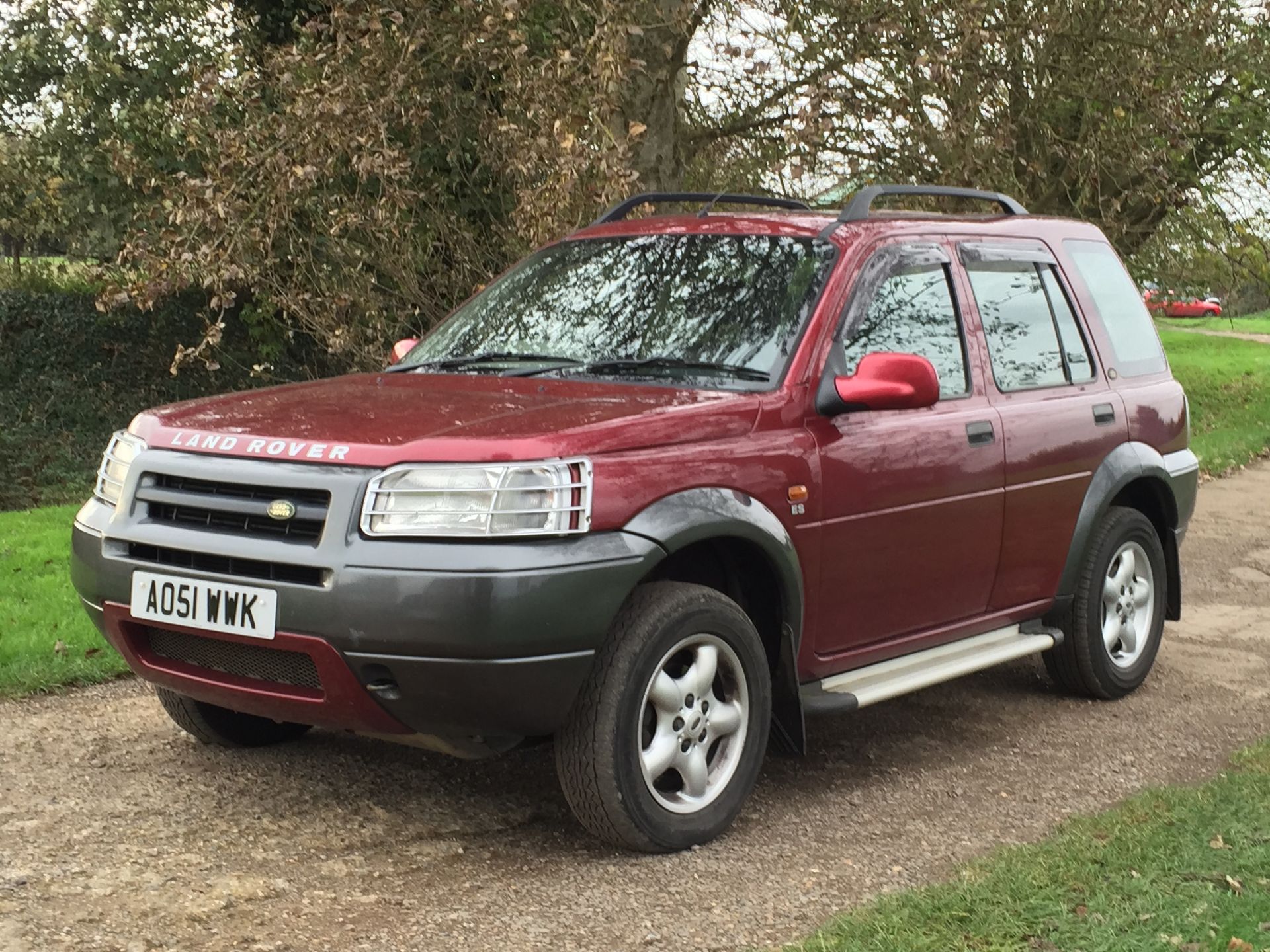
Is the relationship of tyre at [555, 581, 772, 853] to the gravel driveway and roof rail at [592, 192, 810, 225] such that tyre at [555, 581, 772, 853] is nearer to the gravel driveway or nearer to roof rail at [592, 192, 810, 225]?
the gravel driveway

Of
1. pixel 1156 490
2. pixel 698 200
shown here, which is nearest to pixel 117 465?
pixel 698 200

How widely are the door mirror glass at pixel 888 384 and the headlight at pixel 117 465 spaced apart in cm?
217

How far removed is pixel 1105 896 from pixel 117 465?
313cm

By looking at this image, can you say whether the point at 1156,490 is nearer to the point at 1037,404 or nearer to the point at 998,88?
the point at 1037,404

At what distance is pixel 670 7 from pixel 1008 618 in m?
7.10

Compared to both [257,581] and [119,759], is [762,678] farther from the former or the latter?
[119,759]

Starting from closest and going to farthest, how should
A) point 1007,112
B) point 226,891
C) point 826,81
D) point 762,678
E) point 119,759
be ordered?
point 226,891, point 762,678, point 119,759, point 826,81, point 1007,112

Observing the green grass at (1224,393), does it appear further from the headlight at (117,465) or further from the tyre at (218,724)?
the headlight at (117,465)

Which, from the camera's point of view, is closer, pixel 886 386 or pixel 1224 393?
pixel 886 386

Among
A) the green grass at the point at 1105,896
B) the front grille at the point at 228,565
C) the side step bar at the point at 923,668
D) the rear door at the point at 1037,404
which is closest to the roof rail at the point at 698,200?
the rear door at the point at 1037,404

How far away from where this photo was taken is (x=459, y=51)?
11.4 metres

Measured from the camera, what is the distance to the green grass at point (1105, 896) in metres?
4.12

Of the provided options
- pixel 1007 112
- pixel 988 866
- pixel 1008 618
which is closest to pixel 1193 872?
pixel 988 866

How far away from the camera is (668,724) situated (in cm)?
479
